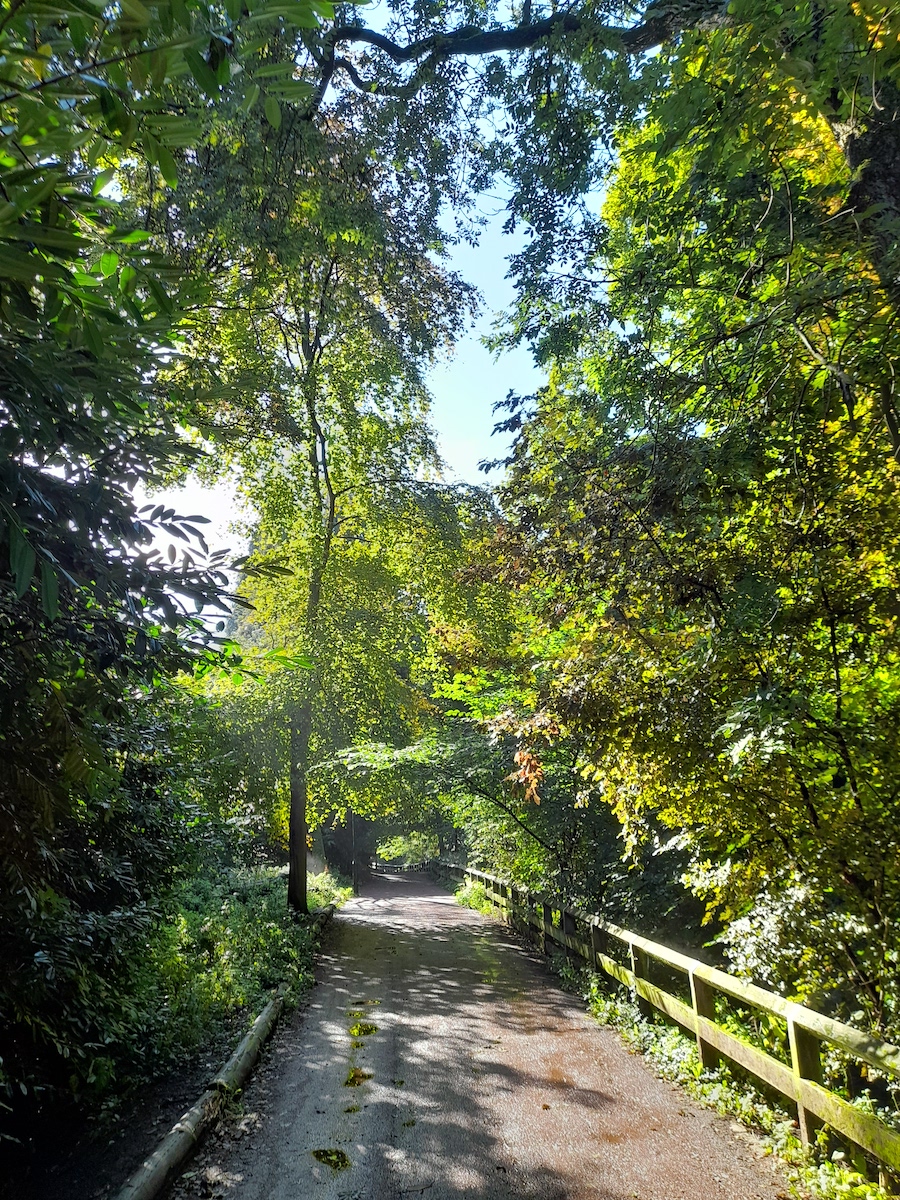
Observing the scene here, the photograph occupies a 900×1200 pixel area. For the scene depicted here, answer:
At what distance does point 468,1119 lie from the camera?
16.2 ft

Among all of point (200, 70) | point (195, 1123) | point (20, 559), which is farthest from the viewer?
point (195, 1123)

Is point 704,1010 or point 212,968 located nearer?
point 704,1010

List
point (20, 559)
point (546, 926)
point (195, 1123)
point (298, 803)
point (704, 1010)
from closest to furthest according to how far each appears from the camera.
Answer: point (20, 559) < point (195, 1123) < point (704, 1010) < point (546, 926) < point (298, 803)

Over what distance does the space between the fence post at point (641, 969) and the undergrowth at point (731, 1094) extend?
102 millimetres

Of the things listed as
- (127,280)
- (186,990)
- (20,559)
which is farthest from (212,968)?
(127,280)

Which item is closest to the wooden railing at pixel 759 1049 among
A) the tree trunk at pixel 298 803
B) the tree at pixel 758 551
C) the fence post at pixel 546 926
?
the tree at pixel 758 551

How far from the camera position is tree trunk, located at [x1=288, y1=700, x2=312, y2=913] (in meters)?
14.2

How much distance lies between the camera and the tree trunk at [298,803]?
46.8 ft

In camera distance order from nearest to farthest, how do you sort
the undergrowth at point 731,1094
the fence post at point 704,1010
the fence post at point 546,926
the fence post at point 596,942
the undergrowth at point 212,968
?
the undergrowth at point 731,1094 → the fence post at point 704,1010 → the undergrowth at point 212,968 → the fence post at point 596,942 → the fence post at point 546,926

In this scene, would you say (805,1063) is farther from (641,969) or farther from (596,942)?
(596,942)

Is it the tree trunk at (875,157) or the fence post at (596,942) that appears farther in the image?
the fence post at (596,942)

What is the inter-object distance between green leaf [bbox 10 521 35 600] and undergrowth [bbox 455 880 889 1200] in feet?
15.5

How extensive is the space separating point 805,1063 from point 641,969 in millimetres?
3174

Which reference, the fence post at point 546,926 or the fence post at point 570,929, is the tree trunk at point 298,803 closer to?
the fence post at point 546,926
